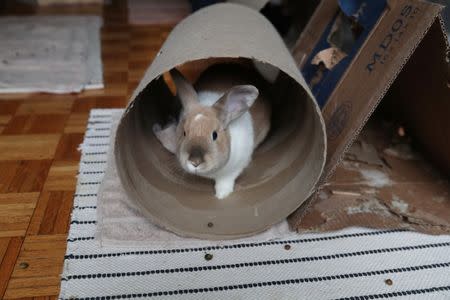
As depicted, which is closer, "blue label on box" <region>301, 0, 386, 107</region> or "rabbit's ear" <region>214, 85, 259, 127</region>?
"rabbit's ear" <region>214, 85, 259, 127</region>

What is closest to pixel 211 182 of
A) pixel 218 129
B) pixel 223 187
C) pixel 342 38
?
pixel 223 187

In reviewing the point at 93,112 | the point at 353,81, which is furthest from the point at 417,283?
the point at 93,112

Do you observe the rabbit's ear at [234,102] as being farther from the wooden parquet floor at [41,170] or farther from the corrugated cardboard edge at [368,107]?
the wooden parquet floor at [41,170]

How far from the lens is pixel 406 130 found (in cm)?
132

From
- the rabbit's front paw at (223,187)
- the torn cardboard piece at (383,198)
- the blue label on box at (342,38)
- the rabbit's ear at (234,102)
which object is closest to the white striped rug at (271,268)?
the torn cardboard piece at (383,198)

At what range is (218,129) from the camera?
3.13 ft

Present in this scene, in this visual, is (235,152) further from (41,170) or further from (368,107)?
(41,170)

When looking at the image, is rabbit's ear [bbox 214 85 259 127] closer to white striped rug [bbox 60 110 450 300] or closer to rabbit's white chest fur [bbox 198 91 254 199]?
rabbit's white chest fur [bbox 198 91 254 199]

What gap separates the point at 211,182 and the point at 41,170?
45 centimetres

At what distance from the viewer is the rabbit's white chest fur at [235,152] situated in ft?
3.36

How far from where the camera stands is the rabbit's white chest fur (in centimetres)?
102

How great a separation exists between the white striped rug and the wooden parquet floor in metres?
0.05

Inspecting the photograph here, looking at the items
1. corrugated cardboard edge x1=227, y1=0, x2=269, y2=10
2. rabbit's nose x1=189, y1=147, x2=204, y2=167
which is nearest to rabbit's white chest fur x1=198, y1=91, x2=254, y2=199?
rabbit's nose x1=189, y1=147, x2=204, y2=167

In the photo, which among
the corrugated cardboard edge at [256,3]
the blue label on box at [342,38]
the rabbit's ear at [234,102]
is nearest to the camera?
the rabbit's ear at [234,102]
